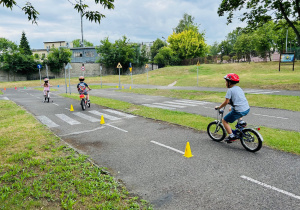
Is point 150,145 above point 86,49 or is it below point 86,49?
below

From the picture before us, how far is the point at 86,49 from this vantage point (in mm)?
64312

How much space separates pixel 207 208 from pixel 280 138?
15.0 feet

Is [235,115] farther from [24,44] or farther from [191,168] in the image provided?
[24,44]

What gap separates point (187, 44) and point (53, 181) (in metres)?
61.4

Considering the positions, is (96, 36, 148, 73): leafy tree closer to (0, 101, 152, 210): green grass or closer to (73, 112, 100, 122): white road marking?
(73, 112, 100, 122): white road marking

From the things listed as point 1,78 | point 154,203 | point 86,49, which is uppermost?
point 86,49

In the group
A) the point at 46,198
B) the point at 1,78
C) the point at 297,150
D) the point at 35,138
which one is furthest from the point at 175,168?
the point at 1,78

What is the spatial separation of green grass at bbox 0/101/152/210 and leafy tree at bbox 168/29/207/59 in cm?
5947

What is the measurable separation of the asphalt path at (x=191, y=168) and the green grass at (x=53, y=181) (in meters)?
0.36


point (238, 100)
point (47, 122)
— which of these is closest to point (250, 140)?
point (238, 100)

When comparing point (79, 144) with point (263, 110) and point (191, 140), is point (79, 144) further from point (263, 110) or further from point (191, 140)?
point (263, 110)

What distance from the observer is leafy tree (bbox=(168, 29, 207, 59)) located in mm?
61734

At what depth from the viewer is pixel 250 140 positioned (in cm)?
574

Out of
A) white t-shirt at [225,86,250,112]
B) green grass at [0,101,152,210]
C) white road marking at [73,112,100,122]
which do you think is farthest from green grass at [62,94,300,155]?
green grass at [0,101,152,210]
